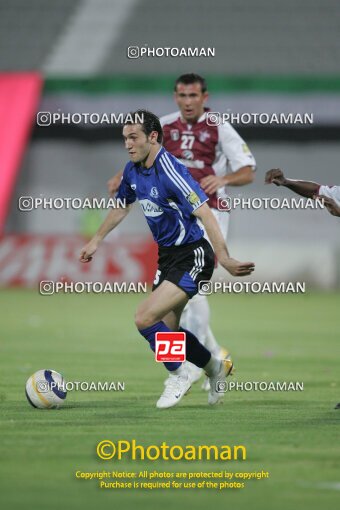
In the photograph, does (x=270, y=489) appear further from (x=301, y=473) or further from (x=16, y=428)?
(x=16, y=428)

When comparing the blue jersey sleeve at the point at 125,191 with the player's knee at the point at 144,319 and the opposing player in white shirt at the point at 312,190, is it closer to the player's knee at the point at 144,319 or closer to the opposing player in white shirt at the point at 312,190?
the player's knee at the point at 144,319

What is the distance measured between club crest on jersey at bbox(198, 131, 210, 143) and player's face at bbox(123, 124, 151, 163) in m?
1.83

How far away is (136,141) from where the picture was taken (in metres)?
7.07

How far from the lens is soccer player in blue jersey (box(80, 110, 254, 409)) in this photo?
7.04 m

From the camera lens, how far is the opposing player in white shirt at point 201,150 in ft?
28.9

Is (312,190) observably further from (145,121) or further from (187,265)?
(145,121)

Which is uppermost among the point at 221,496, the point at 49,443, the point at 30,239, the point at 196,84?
the point at 30,239

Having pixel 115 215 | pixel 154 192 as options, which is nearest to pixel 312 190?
pixel 154 192

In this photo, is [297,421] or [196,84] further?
[196,84]

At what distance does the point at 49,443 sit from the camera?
5.85m

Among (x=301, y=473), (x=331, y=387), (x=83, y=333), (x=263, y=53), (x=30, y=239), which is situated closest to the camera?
(x=301, y=473)

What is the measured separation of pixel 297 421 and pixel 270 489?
1.91m

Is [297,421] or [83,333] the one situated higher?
[83,333]

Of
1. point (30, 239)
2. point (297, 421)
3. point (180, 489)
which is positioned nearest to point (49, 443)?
point (180, 489)
